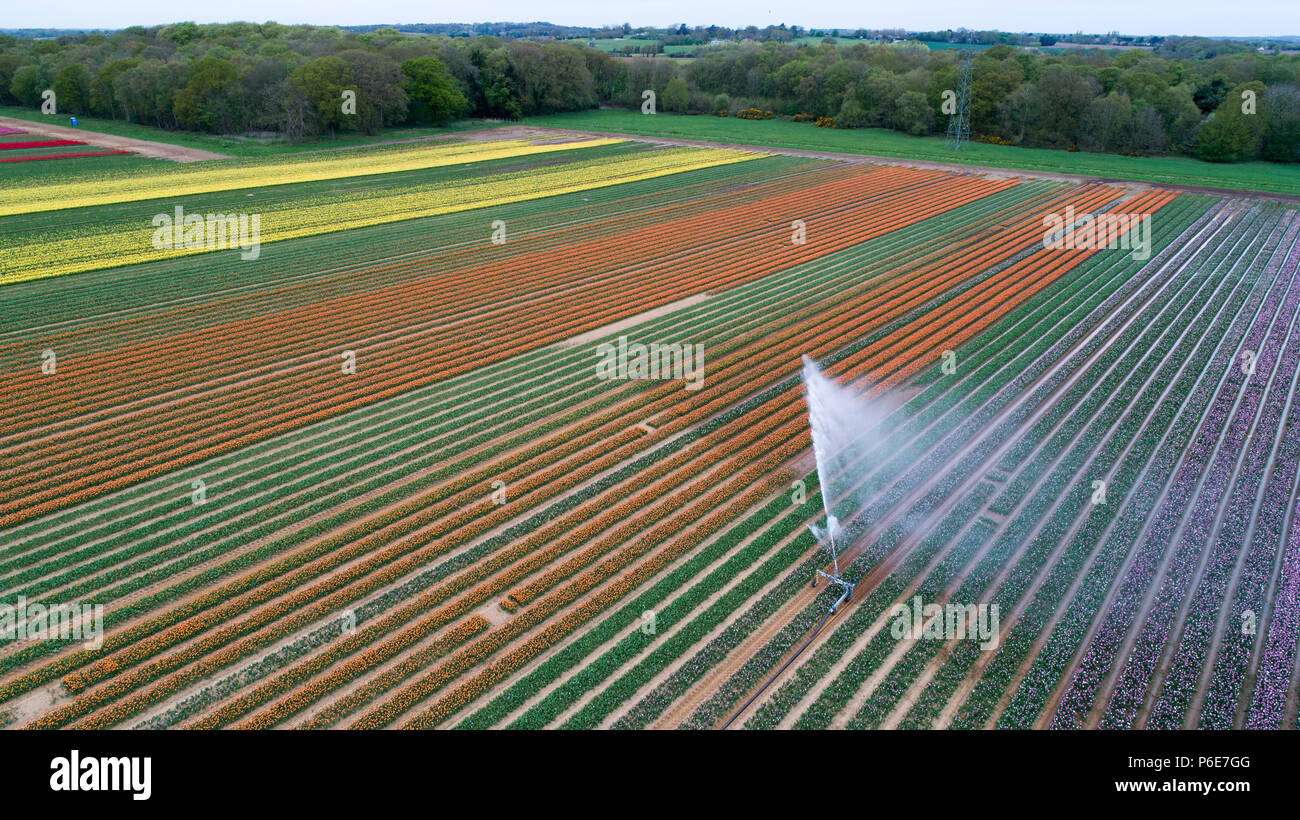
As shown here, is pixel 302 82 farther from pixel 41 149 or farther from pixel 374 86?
pixel 41 149

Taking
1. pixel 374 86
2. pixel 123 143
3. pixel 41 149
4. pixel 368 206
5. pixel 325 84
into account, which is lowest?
pixel 368 206

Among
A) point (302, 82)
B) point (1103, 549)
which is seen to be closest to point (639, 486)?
point (1103, 549)

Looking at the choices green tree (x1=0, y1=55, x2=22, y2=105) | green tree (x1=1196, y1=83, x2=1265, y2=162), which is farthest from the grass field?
green tree (x1=0, y1=55, x2=22, y2=105)

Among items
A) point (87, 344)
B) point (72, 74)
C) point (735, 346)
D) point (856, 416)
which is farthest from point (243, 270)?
point (72, 74)

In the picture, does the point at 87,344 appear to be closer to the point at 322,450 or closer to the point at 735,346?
the point at 322,450

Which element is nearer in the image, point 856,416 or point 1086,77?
point 856,416

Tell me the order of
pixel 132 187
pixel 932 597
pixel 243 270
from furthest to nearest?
pixel 132 187
pixel 243 270
pixel 932 597

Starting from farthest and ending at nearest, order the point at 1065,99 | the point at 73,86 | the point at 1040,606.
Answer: the point at 73,86, the point at 1065,99, the point at 1040,606

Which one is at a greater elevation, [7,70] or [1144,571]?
[7,70]
